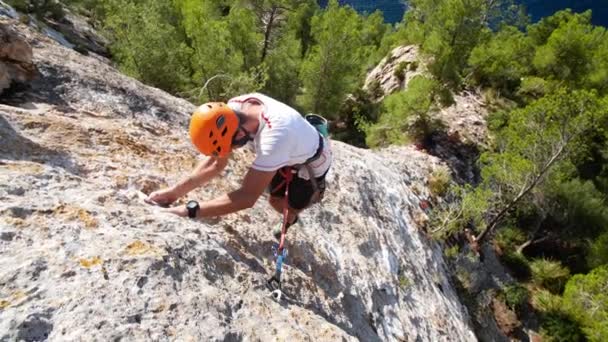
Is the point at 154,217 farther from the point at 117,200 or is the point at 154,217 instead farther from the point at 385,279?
the point at 385,279

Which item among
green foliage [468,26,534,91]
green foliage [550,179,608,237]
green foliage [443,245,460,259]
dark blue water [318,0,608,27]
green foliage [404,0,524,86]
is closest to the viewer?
green foliage [443,245,460,259]

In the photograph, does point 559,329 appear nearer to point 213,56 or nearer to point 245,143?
point 245,143

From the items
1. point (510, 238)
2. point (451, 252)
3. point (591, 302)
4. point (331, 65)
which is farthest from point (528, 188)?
point (331, 65)

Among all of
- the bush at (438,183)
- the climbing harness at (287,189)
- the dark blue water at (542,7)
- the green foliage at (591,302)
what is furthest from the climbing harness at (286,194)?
the dark blue water at (542,7)

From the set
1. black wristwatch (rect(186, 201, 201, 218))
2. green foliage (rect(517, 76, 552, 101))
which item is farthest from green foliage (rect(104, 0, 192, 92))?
green foliage (rect(517, 76, 552, 101))

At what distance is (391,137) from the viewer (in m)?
14.7

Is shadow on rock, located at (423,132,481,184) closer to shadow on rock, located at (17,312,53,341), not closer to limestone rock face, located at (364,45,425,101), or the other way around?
limestone rock face, located at (364,45,425,101)

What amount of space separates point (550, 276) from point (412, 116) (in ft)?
26.6

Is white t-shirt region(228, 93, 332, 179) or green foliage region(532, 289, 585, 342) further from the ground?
white t-shirt region(228, 93, 332, 179)

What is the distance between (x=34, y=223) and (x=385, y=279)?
408 centimetres

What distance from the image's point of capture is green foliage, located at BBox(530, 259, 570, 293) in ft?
50.6

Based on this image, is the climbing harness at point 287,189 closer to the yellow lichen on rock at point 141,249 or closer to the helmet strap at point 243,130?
the helmet strap at point 243,130

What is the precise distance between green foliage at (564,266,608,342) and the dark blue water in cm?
5794

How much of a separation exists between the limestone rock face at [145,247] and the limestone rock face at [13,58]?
0.13 metres
